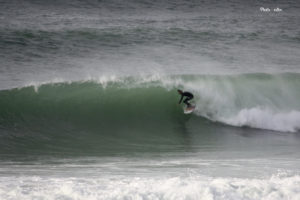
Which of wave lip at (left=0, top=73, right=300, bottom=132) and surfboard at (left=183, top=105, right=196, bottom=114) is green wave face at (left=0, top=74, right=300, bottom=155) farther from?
surfboard at (left=183, top=105, right=196, bottom=114)

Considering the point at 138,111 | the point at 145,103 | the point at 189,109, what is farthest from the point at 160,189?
the point at 145,103

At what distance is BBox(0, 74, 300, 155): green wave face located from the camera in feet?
37.8

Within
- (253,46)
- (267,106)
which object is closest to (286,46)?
(253,46)

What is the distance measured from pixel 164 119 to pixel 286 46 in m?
8.74

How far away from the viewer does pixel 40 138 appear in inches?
449

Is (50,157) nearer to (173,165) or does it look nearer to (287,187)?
(173,165)

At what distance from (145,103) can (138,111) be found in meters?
0.43

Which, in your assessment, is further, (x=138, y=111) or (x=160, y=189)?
(x=138, y=111)

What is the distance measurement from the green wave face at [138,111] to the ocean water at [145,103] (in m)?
0.03

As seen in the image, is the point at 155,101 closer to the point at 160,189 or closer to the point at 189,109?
the point at 189,109

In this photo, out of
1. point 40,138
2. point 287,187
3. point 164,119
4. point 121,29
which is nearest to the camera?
point 287,187

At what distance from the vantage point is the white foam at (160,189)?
238 inches

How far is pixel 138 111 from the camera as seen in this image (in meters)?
13.8

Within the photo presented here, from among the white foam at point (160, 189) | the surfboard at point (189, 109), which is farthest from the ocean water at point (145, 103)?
the surfboard at point (189, 109)
